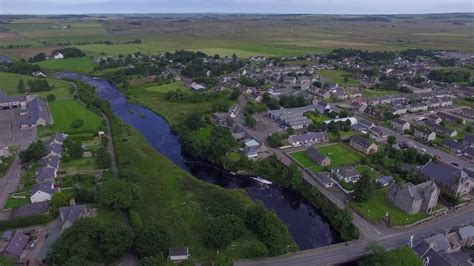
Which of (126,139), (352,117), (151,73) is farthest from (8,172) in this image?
(151,73)

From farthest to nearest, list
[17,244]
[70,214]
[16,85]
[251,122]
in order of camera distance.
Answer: [16,85], [251,122], [70,214], [17,244]

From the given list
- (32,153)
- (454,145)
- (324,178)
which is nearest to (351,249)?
(324,178)

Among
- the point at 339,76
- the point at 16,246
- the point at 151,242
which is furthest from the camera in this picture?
the point at 339,76

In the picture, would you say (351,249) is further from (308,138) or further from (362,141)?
(308,138)

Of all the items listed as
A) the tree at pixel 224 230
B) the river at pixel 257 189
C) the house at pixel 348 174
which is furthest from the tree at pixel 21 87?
the house at pixel 348 174

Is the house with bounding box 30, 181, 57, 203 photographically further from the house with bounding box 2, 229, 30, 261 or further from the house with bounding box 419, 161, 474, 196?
the house with bounding box 419, 161, 474, 196

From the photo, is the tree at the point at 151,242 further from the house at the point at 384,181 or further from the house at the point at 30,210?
the house at the point at 384,181
